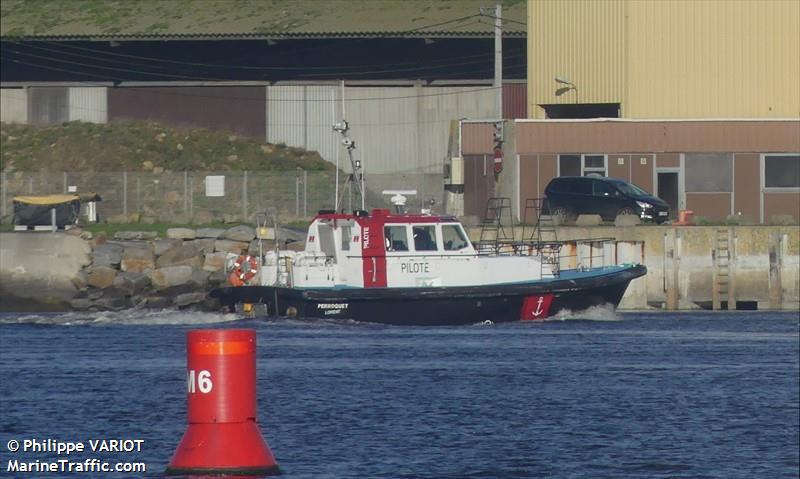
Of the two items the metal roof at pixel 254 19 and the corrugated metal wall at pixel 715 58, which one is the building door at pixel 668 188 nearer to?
the corrugated metal wall at pixel 715 58

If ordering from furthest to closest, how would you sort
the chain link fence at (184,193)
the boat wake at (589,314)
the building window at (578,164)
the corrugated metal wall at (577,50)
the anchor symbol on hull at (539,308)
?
1. the corrugated metal wall at (577,50)
2. the chain link fence at (184,193)
3. the building window at (578,164)
4. the boat wake at (589,314)
5. the anchor symbol on hull at (539,308)

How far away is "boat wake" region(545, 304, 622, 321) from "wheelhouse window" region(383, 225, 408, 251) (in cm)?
351

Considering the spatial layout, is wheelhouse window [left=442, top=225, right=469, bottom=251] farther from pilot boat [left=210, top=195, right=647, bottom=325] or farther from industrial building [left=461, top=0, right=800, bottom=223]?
industrial building [left=461, top=0, right=800, bottom=223]

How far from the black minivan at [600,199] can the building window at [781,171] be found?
3.67m

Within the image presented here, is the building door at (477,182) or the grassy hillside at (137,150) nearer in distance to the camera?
the building door at (477,182)

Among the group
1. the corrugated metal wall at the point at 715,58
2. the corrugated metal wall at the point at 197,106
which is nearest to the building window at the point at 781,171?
the corrugated metal wall at the point at 715,58

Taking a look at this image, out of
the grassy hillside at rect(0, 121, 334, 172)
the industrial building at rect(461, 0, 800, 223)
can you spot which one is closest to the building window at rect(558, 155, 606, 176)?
the industrial building at rect(461, 0, 800, 223)

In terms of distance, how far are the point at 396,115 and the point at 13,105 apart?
12.1 metres

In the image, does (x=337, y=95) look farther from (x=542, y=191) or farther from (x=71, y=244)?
(x=71, y=244)

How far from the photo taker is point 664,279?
38656 mm

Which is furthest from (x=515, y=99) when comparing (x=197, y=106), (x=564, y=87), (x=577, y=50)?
(x=197, y=106)

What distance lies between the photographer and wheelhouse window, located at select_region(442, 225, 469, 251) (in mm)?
32344

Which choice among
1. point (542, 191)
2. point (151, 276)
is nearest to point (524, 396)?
point (151, 276)

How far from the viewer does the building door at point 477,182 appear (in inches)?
1804
